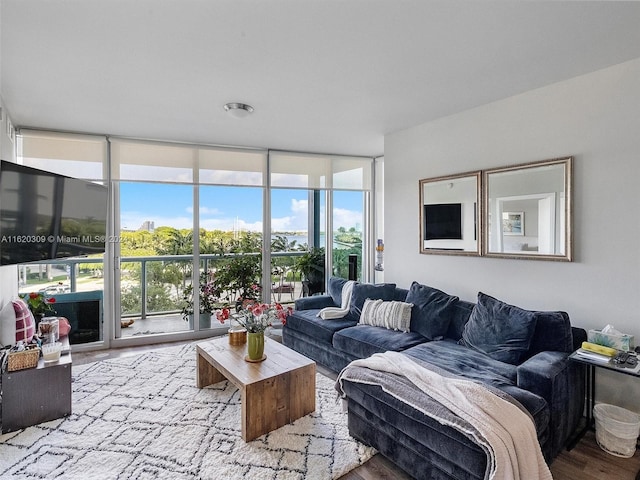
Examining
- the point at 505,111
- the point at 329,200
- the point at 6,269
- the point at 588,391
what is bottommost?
the point at 588,391

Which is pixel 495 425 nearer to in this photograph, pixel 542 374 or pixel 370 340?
pixel 542 374

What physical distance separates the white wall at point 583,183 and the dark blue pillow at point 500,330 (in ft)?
1.56

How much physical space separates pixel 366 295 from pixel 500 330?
4.91 feet

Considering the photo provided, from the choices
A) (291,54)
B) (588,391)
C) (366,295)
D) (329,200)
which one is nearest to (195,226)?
(329,200)

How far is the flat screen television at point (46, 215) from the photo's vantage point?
265 centimetres

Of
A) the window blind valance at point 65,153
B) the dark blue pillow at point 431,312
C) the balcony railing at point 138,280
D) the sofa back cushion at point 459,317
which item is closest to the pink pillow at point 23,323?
the balcony railing at point 138,280

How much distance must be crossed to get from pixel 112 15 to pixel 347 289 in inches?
127

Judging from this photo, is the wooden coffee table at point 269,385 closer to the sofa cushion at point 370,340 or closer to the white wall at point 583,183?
the sofa cushion at point 370,340

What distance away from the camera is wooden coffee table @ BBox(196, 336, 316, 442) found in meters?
2.36

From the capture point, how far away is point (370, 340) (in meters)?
3.14

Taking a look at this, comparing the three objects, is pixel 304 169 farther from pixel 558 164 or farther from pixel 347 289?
pixel 558 164

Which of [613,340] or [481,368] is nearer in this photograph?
[613,340]

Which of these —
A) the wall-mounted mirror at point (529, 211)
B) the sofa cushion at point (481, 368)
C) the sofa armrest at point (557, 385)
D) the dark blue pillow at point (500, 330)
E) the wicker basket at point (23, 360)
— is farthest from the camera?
the wall-mounted mirror at point (529, 211)

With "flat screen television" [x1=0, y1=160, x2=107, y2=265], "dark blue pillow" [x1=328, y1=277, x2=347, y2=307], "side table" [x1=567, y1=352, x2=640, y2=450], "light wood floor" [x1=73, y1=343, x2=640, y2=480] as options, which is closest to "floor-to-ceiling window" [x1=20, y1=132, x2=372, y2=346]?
"flat screen television" [x1=0, y1=160, x2=107, y2=265]
